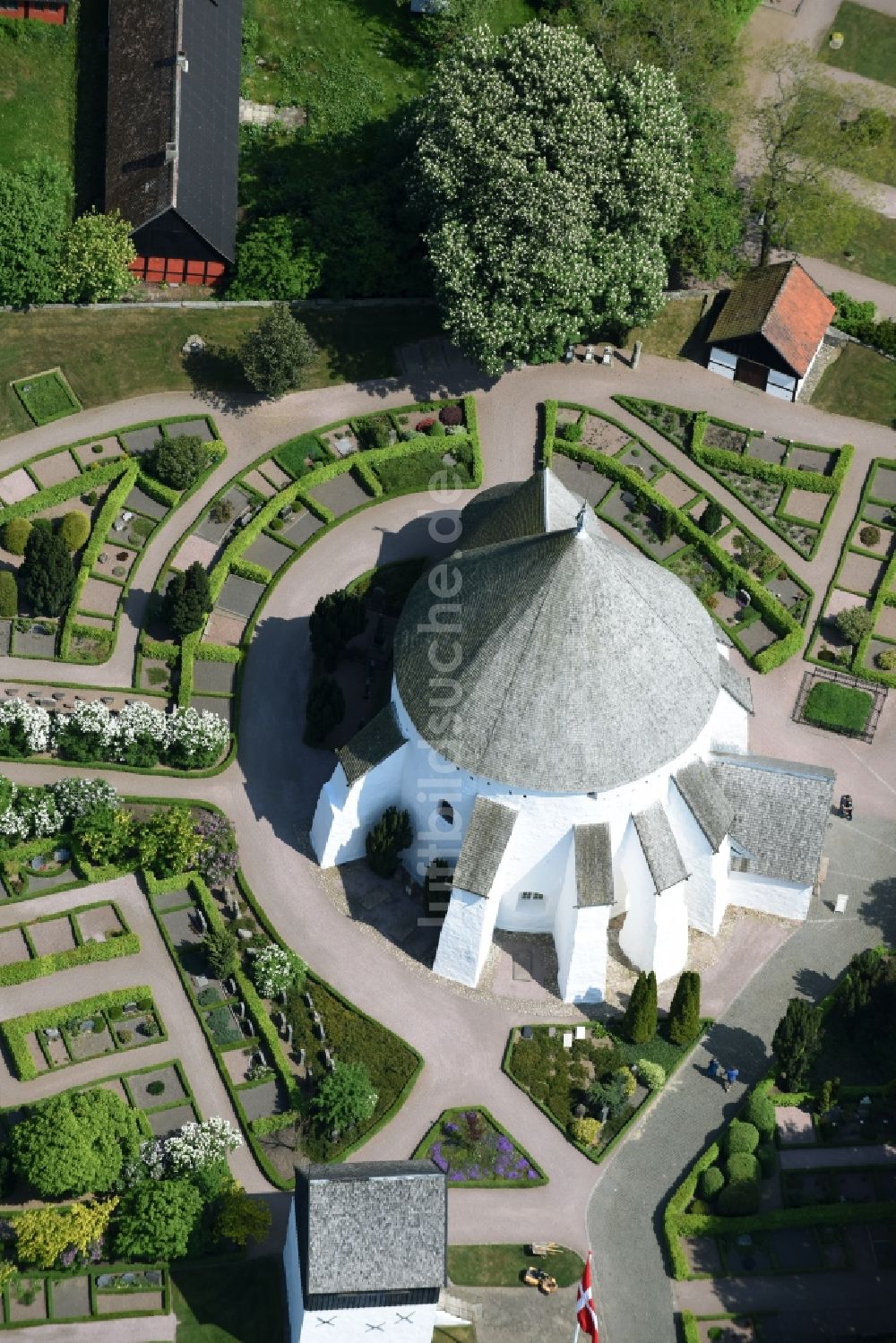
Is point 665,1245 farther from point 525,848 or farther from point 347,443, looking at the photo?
point 347,443

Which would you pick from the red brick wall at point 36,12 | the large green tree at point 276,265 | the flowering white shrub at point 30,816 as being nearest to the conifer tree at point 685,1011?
the flowering white shrub at point 30,816

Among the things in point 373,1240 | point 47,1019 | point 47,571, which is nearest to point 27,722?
point 47,571

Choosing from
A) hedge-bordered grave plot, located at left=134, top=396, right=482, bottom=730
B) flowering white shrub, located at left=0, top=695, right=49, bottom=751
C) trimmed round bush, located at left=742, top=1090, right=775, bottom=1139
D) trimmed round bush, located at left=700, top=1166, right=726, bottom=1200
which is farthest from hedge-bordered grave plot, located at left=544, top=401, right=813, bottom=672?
flowering white shrub, located at left=0, top=695, right=49, bottom=751

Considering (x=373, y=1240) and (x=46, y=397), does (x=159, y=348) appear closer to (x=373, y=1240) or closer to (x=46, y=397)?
(x=46, y=397)

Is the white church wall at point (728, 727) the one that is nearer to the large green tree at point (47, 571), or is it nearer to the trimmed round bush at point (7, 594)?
the large green tree at point (47, 571)

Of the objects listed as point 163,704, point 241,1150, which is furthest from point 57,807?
point 241,1150

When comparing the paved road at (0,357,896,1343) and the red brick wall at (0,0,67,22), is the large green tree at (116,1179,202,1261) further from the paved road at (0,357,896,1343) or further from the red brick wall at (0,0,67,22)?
the red brick wall at (0,0,67,22)

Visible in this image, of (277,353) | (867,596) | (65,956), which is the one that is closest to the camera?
(65,956)
